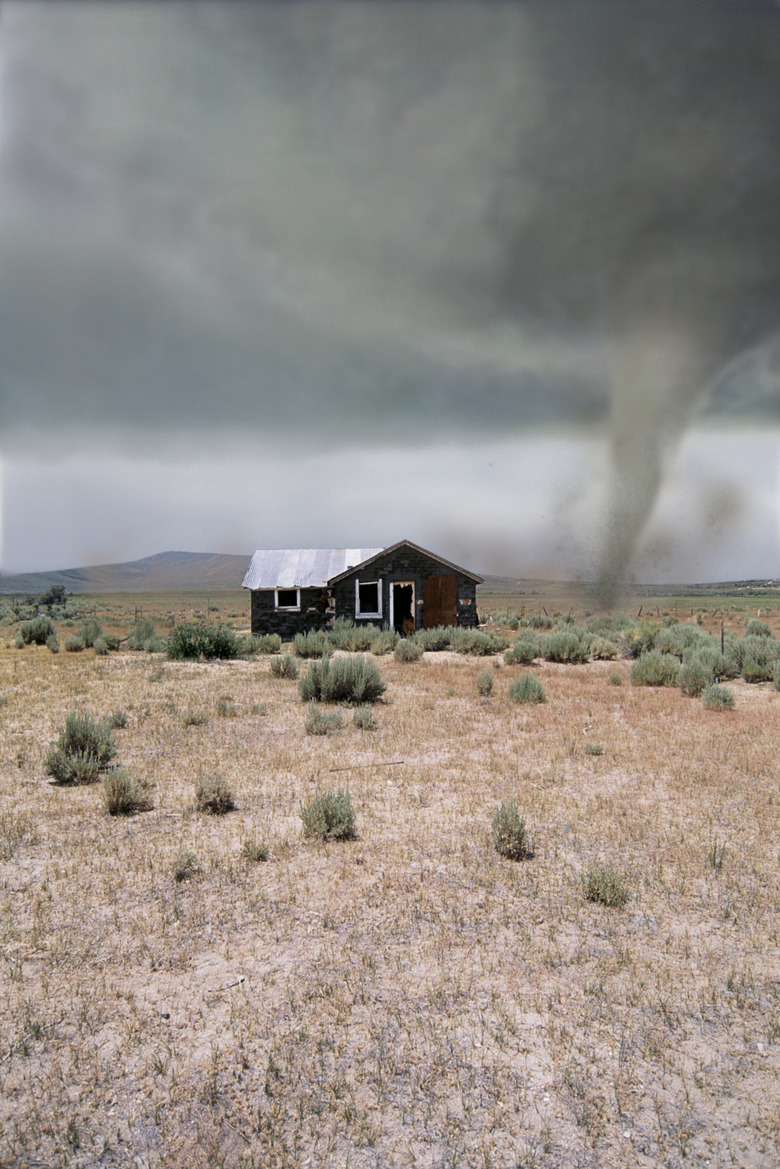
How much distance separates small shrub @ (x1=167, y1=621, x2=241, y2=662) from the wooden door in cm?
765

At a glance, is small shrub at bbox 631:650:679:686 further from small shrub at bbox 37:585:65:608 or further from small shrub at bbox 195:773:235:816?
small shrub at bbox 37:585:65:608

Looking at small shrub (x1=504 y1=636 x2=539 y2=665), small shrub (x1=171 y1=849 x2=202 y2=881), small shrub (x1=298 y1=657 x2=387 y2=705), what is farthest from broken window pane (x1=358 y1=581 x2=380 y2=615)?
small shrub (x1=171 y1=849 x2=202 y2=881)

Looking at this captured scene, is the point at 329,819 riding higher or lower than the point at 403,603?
lower

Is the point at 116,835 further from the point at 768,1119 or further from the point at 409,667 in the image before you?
the point at 409,667

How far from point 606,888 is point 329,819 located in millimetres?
2410

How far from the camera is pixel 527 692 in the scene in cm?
1257

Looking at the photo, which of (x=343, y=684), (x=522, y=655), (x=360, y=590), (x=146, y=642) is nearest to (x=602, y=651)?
(x=522, y=655)

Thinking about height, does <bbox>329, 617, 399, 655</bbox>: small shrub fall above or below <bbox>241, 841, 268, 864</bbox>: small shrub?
above

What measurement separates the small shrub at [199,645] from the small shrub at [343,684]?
24.4 feet

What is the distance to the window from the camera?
24.9 m

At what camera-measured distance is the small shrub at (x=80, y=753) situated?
23.9ft

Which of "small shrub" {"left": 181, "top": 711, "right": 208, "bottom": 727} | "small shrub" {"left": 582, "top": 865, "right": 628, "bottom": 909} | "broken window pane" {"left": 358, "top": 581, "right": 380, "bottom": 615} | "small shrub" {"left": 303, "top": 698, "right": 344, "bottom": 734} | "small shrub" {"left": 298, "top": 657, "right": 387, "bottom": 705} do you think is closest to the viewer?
"small shrub" {"left": 582, "top": 865, "right": 628, "bottom": 909}

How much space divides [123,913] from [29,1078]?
1.47 metres

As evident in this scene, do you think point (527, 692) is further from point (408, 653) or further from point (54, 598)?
point (54, 598)
